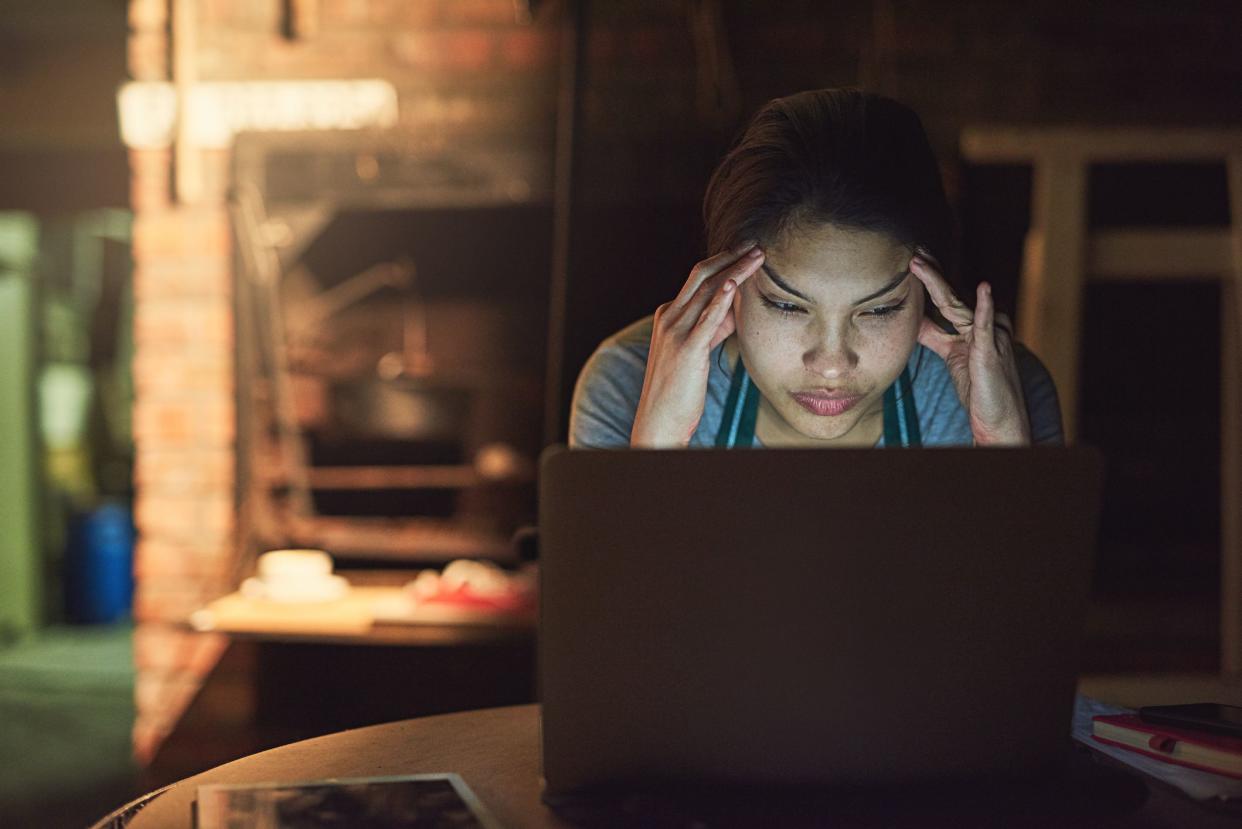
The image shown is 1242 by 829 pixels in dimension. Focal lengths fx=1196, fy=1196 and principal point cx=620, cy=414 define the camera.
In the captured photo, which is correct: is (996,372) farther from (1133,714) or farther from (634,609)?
(634,609)

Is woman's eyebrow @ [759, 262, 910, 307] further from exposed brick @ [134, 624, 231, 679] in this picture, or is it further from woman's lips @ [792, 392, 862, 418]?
exposed brick @ [134, 624, 231, 679]

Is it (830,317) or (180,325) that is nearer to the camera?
(830,317)

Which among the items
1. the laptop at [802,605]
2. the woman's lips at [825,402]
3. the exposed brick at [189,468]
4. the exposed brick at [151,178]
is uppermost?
the exposed brick at [151,178]

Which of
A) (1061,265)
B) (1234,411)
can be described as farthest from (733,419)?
(1234,411)

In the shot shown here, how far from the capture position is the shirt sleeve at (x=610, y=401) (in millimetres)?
1463

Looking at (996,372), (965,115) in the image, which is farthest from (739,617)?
(965,115)

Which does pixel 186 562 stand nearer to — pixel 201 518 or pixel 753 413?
pixel 201 518

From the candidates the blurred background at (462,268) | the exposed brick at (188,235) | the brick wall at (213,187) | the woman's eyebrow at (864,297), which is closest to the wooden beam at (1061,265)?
the blurred background at (462,268)

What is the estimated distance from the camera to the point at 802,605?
77 centimetres

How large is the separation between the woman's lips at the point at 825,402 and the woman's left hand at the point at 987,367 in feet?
0.43

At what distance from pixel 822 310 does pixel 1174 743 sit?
0.57m

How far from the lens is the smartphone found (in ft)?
3.06

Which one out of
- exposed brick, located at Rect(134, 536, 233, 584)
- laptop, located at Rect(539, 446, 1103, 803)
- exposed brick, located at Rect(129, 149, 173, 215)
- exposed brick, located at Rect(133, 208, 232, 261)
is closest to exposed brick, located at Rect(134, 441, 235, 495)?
exposed brick, located at Rect(134, 536, 233, 584)

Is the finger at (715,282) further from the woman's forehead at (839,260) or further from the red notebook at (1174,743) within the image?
the red notebook at (1174,743)
